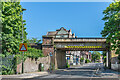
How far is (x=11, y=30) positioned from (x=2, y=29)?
1.18 m

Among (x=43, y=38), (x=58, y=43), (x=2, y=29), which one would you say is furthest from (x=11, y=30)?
(x=58, y=43)

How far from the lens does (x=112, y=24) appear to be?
28688mm

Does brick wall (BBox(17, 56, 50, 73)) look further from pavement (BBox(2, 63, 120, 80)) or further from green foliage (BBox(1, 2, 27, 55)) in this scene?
green foliage (BBox(1, 2, 27, 55))

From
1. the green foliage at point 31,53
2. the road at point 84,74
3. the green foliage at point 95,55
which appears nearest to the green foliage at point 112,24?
the road at point 84,74

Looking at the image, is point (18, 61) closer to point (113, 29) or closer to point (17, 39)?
point (17, 39)

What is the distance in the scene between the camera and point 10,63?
25.7 meters

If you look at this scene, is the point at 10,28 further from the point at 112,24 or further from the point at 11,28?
the point at 112,24

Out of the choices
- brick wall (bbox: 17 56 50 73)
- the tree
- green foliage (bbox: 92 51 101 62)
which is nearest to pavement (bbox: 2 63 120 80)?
brick wall (bbox: 17 56 50 73)

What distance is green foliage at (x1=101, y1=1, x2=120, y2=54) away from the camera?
28.1 m

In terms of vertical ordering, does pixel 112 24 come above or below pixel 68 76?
above

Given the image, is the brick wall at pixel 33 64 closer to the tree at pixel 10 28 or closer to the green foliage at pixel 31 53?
the green foliage at pixel 31 53

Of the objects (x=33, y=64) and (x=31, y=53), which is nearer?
(x=33, y=64)

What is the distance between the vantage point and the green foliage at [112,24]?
2812cm

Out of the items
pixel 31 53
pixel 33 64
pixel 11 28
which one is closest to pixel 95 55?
pixel 31 53
